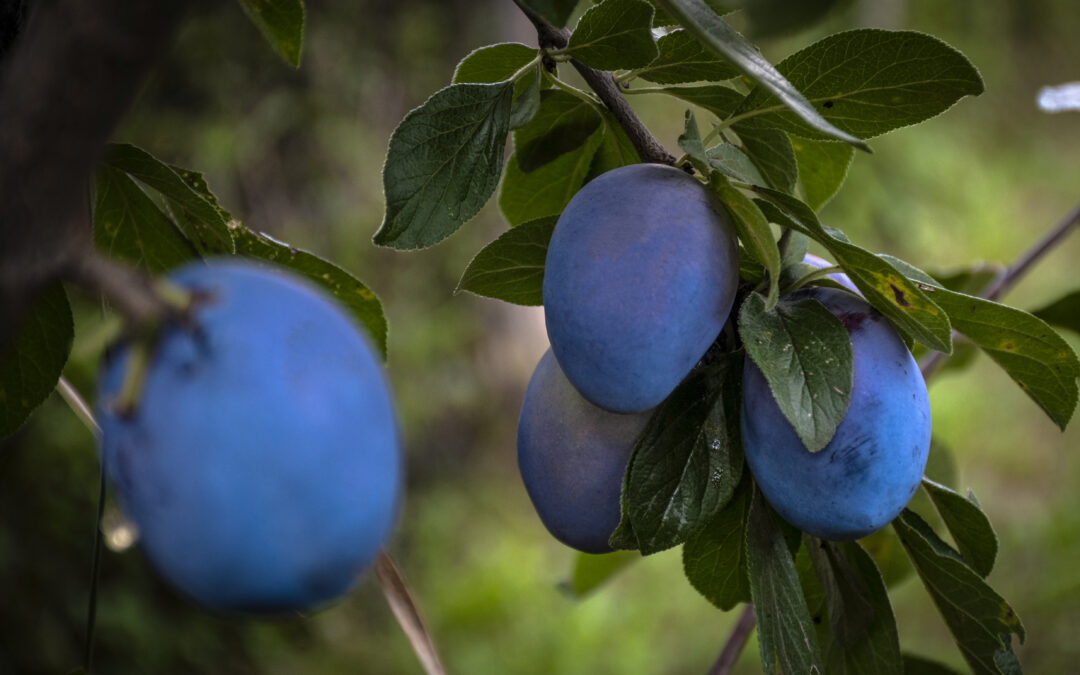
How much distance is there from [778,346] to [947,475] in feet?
1.50

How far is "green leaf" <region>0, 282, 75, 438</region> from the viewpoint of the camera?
448mm

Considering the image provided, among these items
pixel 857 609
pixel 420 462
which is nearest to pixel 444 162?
pixel 857 609

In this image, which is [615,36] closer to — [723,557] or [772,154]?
[772,154]

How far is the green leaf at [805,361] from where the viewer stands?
15.4 inches

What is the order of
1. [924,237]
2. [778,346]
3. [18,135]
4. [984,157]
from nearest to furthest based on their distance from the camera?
[18,135] → [778,346] → [924,237] → [984,157]

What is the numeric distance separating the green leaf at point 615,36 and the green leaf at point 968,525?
11.8 inches

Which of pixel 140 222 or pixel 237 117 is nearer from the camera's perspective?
pixel 140 222

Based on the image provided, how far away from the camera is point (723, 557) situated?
530 mm

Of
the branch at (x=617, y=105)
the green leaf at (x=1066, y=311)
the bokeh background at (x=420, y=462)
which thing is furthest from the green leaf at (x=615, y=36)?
the bokeh background at (x=420, y=462)

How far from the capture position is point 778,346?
1.34ft

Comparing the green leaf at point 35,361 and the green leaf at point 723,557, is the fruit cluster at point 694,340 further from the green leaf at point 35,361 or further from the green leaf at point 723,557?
the green leaf at point 35,361

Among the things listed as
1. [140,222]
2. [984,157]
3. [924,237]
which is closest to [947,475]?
[140,222]

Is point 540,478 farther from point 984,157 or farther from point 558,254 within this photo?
point 984,157

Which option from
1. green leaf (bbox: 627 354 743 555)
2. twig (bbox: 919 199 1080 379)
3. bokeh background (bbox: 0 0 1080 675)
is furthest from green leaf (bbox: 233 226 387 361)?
bokeh background (bbox: 0 0 1080 675)
